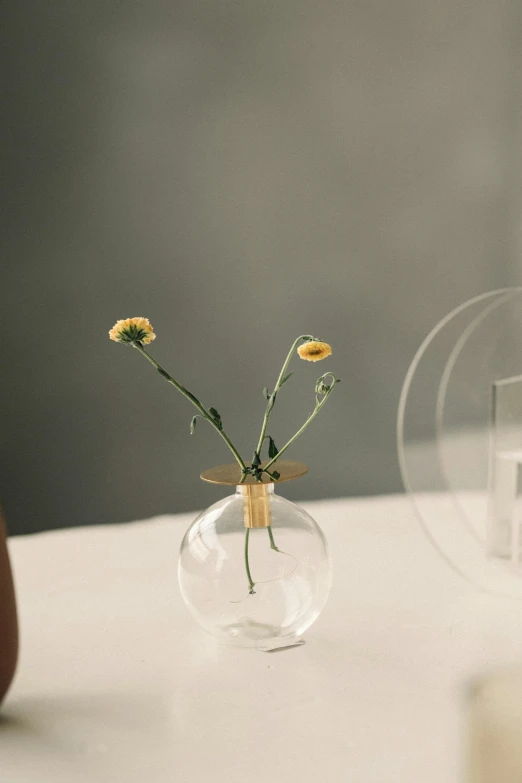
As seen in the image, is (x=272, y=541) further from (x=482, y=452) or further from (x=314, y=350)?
(x=482, y=452)

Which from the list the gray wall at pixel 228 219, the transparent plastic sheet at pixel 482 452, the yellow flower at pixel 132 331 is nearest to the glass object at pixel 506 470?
the transparent plastic sheet at pixel 482 452

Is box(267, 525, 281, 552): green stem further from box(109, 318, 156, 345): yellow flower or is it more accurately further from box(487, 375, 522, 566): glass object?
box(487, 375, 522, 566): glass object

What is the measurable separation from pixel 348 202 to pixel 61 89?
739mm

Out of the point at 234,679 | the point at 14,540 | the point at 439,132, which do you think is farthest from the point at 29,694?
the point at 439,132

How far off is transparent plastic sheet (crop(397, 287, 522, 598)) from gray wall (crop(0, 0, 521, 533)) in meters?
0.97

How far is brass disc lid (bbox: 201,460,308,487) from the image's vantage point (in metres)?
0.82

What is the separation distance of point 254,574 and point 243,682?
4.1 inches

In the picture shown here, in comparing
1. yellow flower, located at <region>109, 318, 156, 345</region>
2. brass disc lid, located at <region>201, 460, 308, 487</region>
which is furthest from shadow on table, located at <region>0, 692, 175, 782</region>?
yellow flower, located at <region>109, 318, 156, 345</region>

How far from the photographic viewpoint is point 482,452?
1.07m

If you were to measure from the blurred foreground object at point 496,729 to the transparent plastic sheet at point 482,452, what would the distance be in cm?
26

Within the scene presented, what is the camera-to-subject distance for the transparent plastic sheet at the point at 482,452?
1.05 m

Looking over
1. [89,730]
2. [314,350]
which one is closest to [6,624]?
[89,730]

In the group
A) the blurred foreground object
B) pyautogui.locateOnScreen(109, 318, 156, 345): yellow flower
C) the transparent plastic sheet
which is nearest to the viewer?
the blurred foreground object

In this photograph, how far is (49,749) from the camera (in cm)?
68
